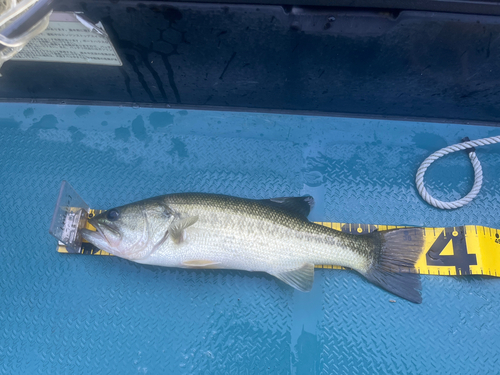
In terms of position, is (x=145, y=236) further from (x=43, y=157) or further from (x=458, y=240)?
(x=458, y=240)

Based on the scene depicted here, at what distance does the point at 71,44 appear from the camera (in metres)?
2.14

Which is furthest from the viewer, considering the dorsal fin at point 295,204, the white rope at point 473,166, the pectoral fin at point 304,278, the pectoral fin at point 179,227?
the white rope at point 473,166

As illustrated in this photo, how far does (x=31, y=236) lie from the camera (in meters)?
2.34

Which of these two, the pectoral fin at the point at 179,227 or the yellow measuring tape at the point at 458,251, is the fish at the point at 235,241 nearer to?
the pectoral fin at the point at 179,227

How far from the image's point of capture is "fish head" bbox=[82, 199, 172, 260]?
1.98m

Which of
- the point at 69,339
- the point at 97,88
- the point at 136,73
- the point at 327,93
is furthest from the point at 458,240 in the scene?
the point at 97,88

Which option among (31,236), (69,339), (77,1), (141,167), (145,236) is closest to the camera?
(77,1)

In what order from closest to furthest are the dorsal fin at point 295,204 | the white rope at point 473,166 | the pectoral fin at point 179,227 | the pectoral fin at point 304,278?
the pectoral fin at point 179,227 → the pectoral fin at point 304,278 → the dorsal fin at point 295,204 → the white rope at point 473,166

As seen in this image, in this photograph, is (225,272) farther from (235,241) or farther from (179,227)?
(179,227)

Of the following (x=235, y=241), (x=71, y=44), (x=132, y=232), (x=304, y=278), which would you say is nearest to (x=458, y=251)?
(x=304, y=278)

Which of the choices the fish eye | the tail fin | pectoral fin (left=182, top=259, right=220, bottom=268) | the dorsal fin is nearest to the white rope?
the tail fin

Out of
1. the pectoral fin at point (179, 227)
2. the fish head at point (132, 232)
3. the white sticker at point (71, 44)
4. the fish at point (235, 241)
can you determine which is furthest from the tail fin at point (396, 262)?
the white sticker at point (71, 44)

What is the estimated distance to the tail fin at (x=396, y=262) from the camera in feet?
6.86

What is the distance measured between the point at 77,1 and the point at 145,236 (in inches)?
60.8
